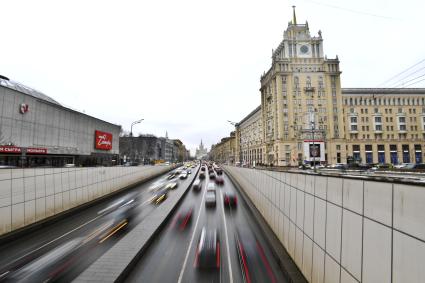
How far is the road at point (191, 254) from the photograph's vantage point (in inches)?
368

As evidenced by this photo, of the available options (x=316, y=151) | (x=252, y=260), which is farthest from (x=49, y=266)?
(x=316, y=151)

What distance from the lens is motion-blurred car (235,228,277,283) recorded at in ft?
31.0

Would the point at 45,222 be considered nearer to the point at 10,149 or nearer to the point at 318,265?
the point at 318,265

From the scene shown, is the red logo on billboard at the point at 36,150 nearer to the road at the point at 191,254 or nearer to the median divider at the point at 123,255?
the median divider at the point at 123,255

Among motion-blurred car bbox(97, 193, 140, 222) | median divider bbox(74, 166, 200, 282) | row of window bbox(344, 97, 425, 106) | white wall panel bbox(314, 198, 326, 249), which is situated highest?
row of window bbox(344, 97, 425, 106)

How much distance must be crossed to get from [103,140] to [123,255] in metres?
49.3

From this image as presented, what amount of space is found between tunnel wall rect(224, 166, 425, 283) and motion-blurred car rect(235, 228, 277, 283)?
1.56 meters

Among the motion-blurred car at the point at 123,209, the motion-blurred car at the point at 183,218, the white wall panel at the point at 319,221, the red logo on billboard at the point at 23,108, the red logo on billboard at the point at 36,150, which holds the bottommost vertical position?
the motion-blurred car at the point at 183,218

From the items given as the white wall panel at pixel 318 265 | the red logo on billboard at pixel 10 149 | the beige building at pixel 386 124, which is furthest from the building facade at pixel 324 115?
the red logo on billboard at pixel 10 149

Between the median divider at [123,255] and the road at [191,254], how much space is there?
0.43 m

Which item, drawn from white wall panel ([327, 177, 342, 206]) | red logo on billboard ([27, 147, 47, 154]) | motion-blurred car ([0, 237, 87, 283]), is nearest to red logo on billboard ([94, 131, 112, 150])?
red logo on billboard ([27, 147, 47, 154])

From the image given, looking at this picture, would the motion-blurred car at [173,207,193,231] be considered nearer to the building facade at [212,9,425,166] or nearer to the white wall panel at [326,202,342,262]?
the white wall panel at [326,202,342,262]

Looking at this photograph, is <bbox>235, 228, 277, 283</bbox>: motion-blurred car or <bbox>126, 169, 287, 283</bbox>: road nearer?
<bbox>126, 169, 287, 283</bbox>: road

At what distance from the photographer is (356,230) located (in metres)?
5.27
